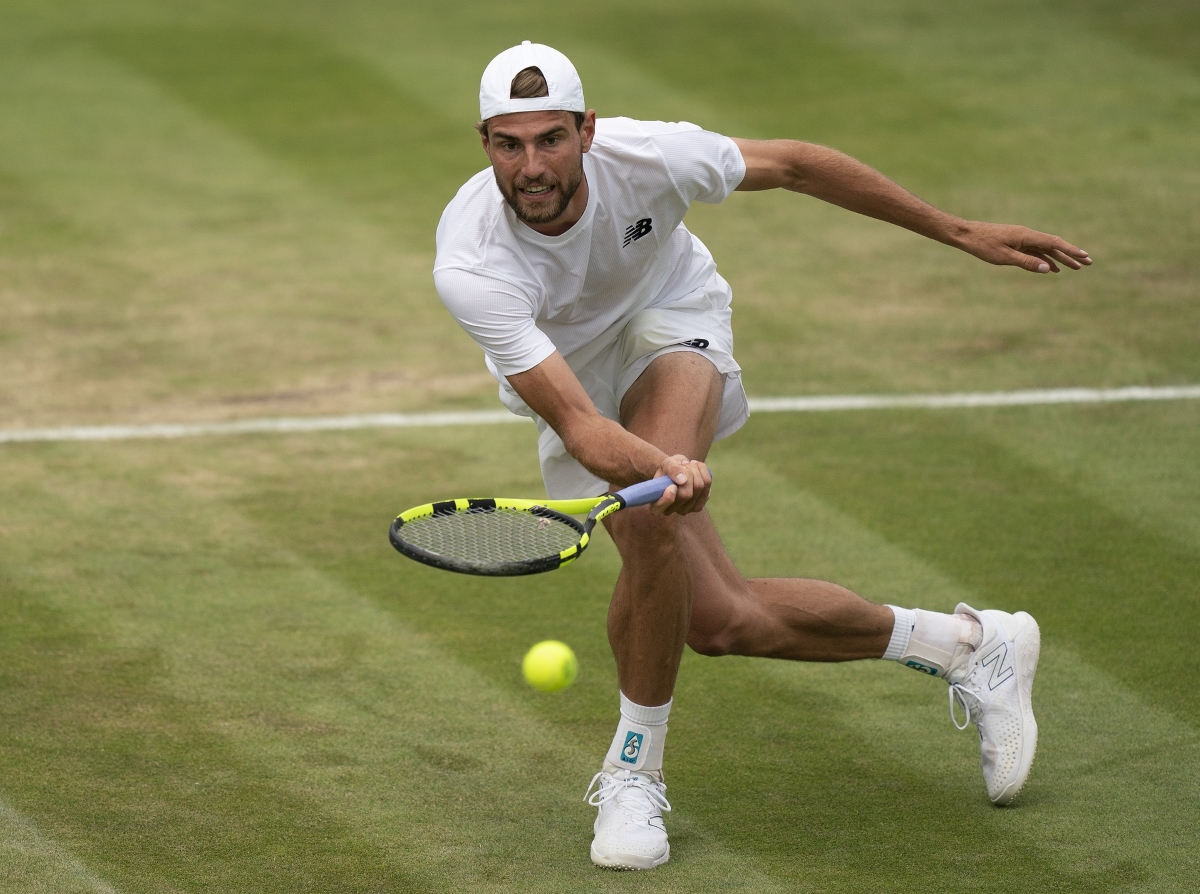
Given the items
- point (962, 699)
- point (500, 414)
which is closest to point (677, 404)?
point (962, 699)

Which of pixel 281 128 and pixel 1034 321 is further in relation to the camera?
pixel 281 128

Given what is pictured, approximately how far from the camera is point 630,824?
4820 mm

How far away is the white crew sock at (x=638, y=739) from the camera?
5.02 metres

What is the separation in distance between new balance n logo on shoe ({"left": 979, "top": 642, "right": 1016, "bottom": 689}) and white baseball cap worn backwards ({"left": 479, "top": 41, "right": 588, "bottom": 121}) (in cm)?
206

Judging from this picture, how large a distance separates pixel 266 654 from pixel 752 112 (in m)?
7.20

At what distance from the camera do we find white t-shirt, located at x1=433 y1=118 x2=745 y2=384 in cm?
493

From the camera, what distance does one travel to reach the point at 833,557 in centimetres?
686

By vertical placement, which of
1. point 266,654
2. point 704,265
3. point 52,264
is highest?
point 704,265

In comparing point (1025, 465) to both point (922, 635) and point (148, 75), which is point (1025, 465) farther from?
point (148, 75)

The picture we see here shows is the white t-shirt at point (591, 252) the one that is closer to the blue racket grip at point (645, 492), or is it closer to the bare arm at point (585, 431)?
the bare arm at point (585, 431)

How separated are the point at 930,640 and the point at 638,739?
1003mm

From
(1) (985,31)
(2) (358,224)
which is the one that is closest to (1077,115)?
(1) (985,31)

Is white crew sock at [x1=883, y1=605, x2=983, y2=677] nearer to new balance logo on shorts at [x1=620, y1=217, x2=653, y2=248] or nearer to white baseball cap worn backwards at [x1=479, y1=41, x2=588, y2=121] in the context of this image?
new balance logo on shorts at [x1=620, y1=217, x2=653, y2=248]

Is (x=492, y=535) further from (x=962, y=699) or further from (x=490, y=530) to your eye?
(x=962, y=699)
